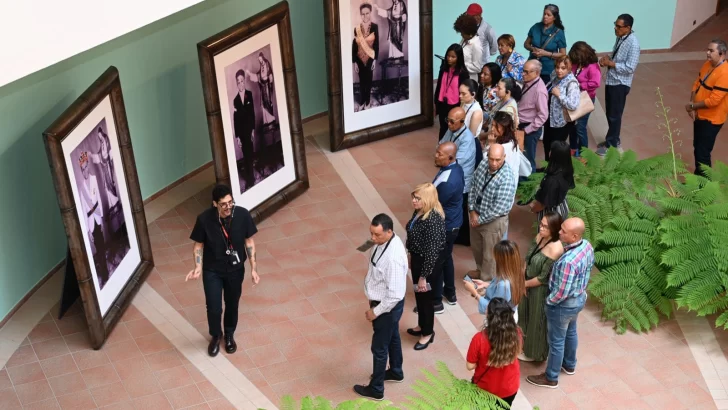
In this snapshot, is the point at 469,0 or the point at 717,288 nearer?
the point at 717,288

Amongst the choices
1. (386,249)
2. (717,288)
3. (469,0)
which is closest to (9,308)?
(386,249)

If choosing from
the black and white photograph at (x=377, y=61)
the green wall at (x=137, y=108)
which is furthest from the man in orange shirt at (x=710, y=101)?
the green wall at (x=137, y=108)

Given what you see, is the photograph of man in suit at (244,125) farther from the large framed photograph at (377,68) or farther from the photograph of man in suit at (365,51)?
the photograph of man in suit at (365,51)

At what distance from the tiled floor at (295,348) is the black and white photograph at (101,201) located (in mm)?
625

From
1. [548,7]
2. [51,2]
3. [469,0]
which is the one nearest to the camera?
[51,2]

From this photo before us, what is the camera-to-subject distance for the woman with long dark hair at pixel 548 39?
1086 centimetres

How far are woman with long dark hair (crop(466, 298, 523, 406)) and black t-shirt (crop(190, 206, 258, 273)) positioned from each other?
7.29ft

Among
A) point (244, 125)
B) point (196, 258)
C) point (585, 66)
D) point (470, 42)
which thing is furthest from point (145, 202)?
point (585, 66)

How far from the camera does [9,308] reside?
26.2 ft

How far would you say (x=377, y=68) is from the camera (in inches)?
434

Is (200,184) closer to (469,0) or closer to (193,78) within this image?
(193,78)

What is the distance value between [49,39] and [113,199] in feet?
7.77

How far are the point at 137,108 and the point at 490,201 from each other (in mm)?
4035

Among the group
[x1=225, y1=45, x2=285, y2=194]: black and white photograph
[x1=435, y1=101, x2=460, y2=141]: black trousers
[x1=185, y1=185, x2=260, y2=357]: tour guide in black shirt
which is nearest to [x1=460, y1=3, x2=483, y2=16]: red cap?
[x1=435, y1=101, x2=460, y2=141]: black trousers
